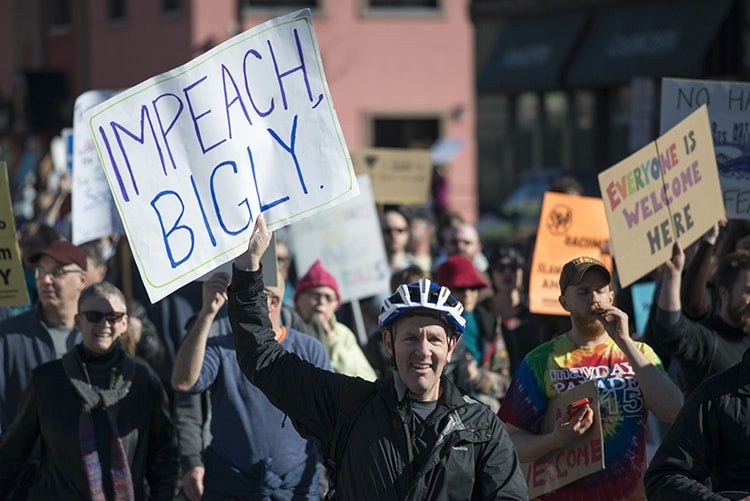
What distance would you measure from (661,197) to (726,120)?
4.12ft

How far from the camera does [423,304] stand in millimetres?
4566

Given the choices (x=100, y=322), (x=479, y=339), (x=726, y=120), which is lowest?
(x=100, y=322)

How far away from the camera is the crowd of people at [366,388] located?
14.9 ft

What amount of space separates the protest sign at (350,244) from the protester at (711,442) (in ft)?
17.9

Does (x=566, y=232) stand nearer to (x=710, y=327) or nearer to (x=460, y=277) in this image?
(x=460, y=277)

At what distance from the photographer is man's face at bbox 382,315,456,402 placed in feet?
14.9

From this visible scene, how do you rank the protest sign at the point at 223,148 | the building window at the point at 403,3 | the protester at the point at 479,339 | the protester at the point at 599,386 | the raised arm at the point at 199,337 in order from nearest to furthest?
the protest sign at the point at 223,148 < the protester at the point at 599,386 < the raised arm at the point at 199,337 < the protester at the point at 479,339 < the building window at the point at 403,3

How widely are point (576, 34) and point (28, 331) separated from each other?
2343 centimetres

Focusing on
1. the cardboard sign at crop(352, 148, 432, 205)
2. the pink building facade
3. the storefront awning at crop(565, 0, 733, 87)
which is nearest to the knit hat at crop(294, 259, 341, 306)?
the cardboard sign at crop(352, 148, 432, 205)

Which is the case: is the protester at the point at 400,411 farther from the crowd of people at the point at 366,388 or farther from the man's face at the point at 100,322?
the man's face at the point at 100,322

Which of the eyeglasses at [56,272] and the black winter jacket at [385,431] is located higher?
the eyeglasses at [56,272]

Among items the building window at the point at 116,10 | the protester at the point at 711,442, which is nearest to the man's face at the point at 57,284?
the protester at the point at 711,442

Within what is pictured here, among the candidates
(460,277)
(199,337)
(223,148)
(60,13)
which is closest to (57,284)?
(199,337)

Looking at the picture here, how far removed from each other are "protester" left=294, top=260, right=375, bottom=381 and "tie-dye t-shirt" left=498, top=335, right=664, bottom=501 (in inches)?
71.5
